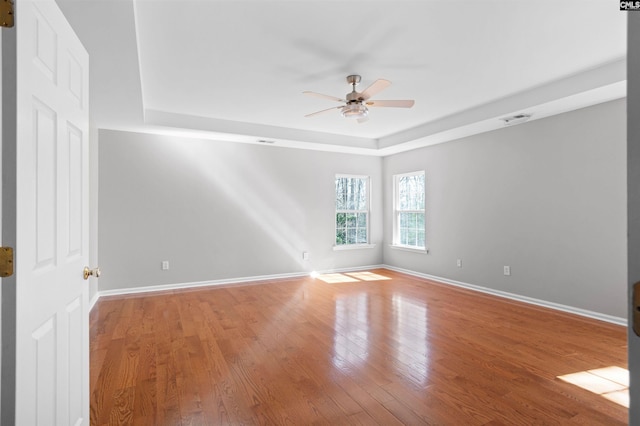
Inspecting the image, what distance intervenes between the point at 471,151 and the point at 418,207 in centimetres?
149

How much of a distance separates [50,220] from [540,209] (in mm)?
4939

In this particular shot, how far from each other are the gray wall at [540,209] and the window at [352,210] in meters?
1.49

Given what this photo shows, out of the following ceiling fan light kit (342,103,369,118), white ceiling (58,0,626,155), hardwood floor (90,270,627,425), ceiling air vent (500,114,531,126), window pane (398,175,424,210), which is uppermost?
white ceiling (58,0,626,155)

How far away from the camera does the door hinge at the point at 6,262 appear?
0.95 m

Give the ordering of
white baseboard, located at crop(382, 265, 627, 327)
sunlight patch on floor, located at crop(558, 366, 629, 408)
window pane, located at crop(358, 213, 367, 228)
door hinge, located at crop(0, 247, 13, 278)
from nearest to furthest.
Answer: door hinge, located at crop(0, 247, 13, 278) < sunlight patch on floor, located at crop(558, 366, 629, 408) < white baseboard, located at crop(382, 265, 627, 327) < window pane, located at crop(358, 213, 367, 228)

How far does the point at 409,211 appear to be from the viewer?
21.1ft

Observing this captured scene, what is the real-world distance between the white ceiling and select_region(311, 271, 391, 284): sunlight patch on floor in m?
2.81

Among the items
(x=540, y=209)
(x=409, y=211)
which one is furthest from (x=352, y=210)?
(x=540, y=209)

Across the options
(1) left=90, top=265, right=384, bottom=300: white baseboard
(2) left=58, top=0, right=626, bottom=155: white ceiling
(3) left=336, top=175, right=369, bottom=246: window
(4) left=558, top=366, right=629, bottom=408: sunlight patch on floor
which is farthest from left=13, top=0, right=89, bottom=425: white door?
(3) left=336, top=175, right=369, bottom=246: window

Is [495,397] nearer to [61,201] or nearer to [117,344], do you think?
[61,201]

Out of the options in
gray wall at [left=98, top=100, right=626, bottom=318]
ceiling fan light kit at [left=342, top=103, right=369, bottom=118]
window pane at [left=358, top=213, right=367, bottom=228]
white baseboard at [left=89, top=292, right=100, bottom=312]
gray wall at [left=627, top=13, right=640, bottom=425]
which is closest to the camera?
gray wall at [left=627, top=13, right=640, bottom=425]

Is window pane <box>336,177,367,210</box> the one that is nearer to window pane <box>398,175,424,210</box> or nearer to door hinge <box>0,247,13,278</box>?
window pane <box>398,175,424,210</box>

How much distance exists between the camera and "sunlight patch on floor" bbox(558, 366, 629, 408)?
210 centimetres

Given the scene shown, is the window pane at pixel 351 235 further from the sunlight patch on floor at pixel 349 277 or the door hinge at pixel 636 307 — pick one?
the door hinge at pixel 636 307
